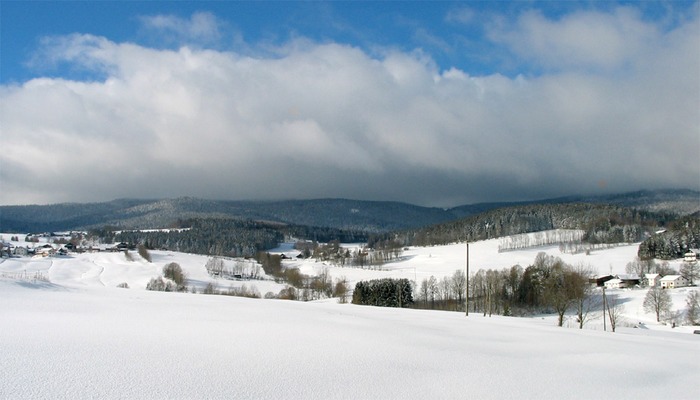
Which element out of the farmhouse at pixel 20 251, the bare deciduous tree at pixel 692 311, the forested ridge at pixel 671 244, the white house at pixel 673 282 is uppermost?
the forested ridge at pixel 671 244

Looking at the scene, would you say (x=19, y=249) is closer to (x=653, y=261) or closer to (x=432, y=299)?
(x=432, y=299)

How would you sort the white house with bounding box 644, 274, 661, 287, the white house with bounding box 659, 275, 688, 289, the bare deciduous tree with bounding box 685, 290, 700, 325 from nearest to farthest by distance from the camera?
1. the bare deciduous tree with bounding box 685, 290, 700, 325
2. the white house with bounding box 659, 275, 688, 289
3. the white house with bounding box 644, 274, 661, 287

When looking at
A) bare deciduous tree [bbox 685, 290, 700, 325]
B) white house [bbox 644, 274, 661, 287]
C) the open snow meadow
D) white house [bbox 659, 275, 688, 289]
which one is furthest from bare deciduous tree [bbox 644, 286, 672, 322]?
the open snow meadow

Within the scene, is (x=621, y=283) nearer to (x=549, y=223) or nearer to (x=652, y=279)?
(x=652, y=279)

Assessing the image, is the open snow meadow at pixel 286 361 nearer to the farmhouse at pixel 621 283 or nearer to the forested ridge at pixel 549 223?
the farmhouse at pixel 621 283

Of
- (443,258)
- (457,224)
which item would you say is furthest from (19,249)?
(457,224)

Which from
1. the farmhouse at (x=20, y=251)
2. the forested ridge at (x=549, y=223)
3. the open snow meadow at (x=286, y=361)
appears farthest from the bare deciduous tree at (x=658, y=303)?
the farmhouse at (x=20, y=251)

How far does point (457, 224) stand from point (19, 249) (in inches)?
5673

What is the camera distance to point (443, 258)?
13550 centimetres

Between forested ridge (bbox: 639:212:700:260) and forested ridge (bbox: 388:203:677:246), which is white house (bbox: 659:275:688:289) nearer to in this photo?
forested ridge (bbox: 639:212:700:260)

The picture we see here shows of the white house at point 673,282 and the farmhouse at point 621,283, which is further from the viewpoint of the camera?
the farmhouse at point 621,283

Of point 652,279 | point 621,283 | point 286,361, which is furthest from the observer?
point 652,279

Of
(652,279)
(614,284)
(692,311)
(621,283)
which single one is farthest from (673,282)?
(692,311)

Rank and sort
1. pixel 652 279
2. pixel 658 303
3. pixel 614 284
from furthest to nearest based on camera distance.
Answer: pixel 652 279
pixel 614 284
pixel 658 303
